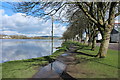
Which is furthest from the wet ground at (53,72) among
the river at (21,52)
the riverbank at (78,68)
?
the river at (21,52)

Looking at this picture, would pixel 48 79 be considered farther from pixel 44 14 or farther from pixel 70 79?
pixel 44 14

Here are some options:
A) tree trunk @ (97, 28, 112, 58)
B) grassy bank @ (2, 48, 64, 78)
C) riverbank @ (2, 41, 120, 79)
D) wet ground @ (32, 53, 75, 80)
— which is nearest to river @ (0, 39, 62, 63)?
grassy bank @ (2, 48, 64, 78)

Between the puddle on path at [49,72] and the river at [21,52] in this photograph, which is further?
the river at [21,52]

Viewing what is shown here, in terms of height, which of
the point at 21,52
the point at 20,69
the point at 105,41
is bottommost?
the point at 21,52

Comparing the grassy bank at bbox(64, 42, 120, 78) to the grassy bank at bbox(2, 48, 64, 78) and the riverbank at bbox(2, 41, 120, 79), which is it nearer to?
the riverbank at bbox(2, 41, 120, 79)

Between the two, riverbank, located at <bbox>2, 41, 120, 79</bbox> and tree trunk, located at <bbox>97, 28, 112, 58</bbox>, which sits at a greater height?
tree trunk, located at <bbox>97, 28, 112, 58</bbox>

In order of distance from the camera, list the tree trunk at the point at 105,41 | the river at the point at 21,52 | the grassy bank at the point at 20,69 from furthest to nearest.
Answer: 1. the river at the point at 21,52
2. the tree trunk at the point at 105,41
3. the grassy bank at the point at 20,69

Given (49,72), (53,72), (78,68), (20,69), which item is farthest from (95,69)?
(20,69)

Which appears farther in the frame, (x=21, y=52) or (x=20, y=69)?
(x=21, y=52)

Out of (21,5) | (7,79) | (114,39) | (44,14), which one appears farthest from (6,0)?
(114,39)

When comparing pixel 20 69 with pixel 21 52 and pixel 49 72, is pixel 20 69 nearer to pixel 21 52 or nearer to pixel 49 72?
pixel 49 72

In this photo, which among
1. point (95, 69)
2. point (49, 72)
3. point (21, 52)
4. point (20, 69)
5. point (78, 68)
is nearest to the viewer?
point (49, 72)

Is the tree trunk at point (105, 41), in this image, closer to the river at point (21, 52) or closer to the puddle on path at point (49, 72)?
the puddle on path at point (49, 72)

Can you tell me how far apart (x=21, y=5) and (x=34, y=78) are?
4.44 meters
